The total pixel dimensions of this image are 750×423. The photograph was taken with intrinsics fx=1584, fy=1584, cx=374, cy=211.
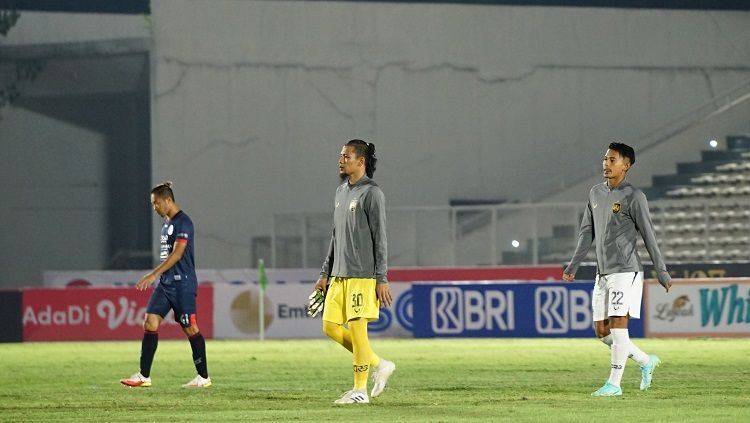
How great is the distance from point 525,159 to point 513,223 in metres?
4.12

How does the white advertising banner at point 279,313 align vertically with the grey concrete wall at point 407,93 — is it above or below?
below

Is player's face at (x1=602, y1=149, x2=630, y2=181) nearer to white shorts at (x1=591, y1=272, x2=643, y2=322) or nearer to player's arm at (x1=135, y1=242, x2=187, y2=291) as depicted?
white shorts at (x1=591, y1=272, x2=643, y2=322)

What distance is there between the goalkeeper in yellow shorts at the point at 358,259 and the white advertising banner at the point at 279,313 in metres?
15.8

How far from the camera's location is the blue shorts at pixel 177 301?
15.8 m

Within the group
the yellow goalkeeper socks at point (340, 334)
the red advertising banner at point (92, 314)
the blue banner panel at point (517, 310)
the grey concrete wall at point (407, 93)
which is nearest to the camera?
the yellow goalkeeper socks at point (340, 334)

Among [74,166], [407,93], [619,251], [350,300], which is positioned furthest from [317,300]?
[74,166]

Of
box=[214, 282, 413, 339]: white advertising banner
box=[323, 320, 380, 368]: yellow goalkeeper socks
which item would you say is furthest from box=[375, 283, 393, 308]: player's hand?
box=[214, 282, 413, 339]: white advertising banner

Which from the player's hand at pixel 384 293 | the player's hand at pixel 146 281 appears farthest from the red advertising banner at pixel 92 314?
the player's hand at pixel 384 293

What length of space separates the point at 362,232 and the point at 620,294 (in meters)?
2.49

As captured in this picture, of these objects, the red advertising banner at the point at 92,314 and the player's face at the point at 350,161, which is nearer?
the player's face at the point at 350,161

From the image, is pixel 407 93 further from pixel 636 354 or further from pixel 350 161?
pixel 350 161

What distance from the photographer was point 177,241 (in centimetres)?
1570

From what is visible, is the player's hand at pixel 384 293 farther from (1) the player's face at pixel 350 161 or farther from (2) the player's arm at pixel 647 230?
(2) the player's arm at pixel 647 230

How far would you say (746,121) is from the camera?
40094 mm
